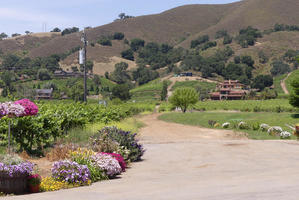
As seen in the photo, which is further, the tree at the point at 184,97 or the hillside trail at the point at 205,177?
the tree at the point at 184,97

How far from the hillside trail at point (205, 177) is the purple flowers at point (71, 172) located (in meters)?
0.37

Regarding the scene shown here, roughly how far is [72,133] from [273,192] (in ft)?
43.9

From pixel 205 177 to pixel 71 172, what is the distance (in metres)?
3.91

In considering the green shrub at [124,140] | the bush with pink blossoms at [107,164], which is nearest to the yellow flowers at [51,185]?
the bush with pink blossoms at [107,164]

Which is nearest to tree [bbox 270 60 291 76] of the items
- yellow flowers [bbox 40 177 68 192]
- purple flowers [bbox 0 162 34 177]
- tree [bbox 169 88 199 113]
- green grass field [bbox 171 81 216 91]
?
green grass field [bbox 171 81 216 91]

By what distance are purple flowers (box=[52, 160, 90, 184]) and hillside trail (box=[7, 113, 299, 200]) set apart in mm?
369

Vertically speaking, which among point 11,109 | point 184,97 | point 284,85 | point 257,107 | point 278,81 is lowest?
point 257,107

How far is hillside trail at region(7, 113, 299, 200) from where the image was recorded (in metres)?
9.15

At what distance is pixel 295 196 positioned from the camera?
8398 mm

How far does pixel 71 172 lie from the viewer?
1098 cm

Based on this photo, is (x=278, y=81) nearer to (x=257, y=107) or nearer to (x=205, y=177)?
(x=257, y=107)

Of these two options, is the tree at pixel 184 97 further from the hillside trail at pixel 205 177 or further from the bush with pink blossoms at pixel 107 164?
the bush with pink blossoms at pixel 107 164

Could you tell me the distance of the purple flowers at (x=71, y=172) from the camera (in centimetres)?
1096

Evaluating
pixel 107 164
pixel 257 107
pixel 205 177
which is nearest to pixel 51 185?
pixel 107 164
